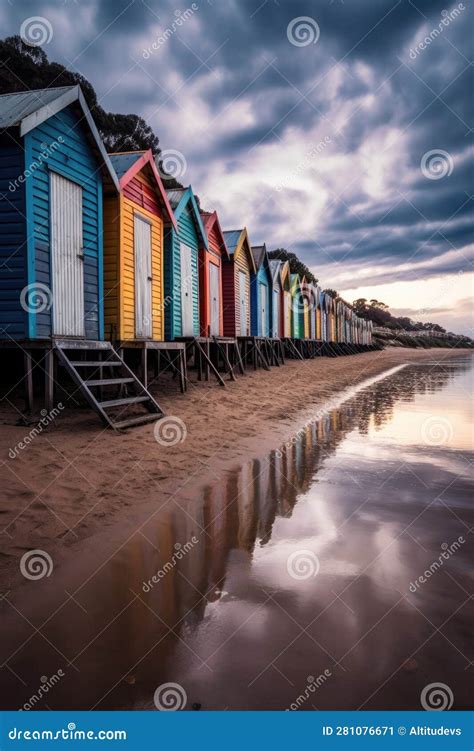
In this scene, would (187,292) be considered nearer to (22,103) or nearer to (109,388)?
(109,388)

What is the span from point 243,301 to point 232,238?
8.72 feet

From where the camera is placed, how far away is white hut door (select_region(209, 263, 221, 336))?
1598 centimetres

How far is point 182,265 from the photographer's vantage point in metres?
13.2

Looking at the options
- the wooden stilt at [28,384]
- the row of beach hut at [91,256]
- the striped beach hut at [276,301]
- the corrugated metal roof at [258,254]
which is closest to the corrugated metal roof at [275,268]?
the striped beach hut at [276,301]

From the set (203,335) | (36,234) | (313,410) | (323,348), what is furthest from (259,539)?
(323,348)

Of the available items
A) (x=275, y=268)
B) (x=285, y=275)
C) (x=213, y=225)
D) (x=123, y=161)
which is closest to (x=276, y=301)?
(x=275, y=268)

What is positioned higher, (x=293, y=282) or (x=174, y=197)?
(x=293, y=282)

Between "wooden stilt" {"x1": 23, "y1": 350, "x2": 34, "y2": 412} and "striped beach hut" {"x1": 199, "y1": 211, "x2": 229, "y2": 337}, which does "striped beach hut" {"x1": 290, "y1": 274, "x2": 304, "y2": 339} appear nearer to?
"striped beach hut" {"x1": 199, "y1": 211, "x2": 229, "y2": 337}

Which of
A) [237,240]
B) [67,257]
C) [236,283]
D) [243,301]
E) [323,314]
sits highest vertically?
[237,240]

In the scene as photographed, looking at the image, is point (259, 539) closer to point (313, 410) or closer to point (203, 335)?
point (313, 410)

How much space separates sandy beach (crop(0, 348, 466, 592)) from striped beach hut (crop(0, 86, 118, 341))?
5.68 feet

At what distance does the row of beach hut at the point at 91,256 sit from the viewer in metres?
7.19

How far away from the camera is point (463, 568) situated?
10.2 feet

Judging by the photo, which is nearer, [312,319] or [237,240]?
[237,240]
